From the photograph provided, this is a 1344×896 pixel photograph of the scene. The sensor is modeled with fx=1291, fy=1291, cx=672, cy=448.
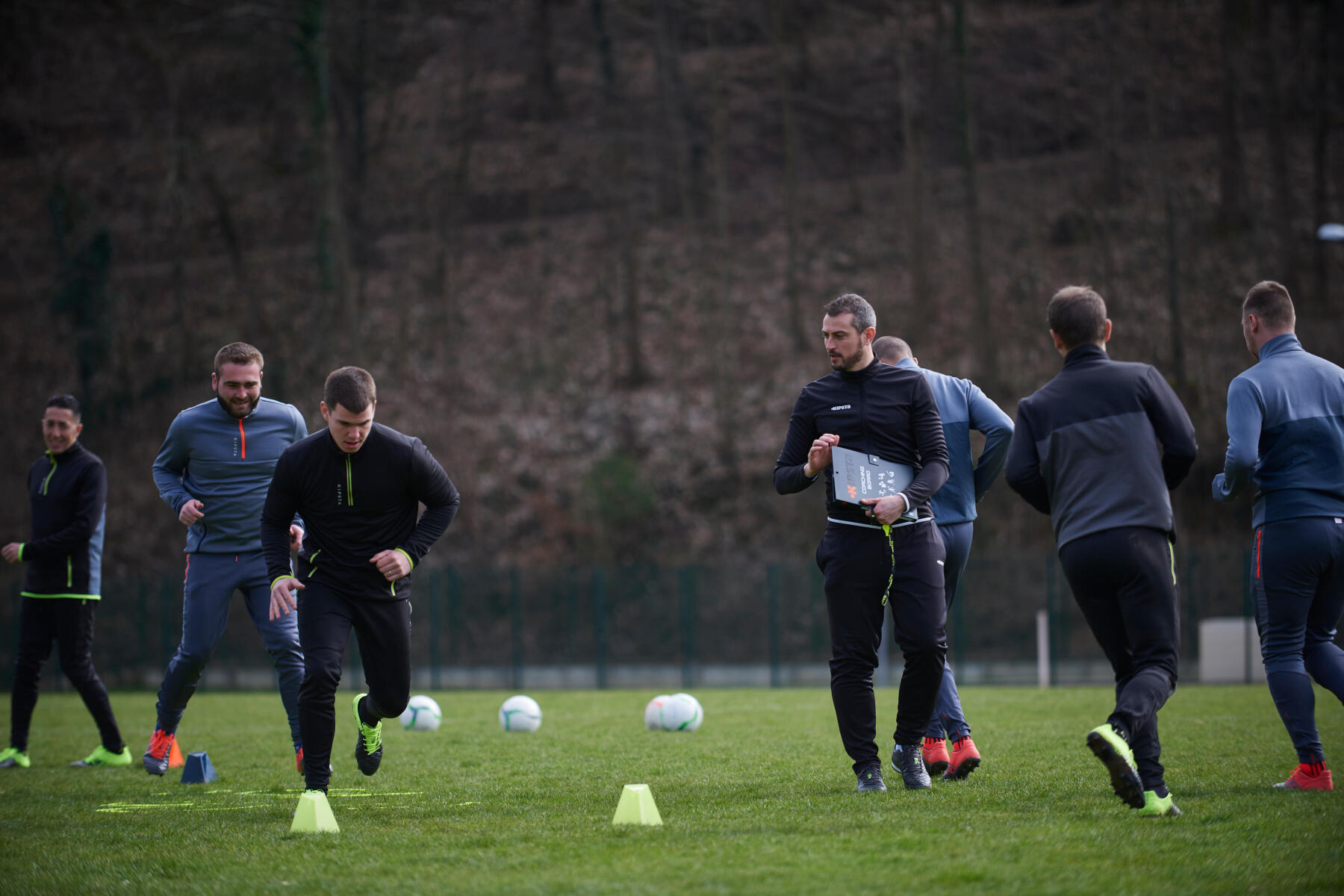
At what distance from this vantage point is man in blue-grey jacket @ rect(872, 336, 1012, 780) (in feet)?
22.0

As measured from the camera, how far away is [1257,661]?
1703cm

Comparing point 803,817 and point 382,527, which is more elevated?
point 382,527

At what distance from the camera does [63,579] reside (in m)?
8.56

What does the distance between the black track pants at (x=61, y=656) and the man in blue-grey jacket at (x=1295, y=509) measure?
6.93 m

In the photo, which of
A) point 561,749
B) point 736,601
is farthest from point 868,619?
point 736,601

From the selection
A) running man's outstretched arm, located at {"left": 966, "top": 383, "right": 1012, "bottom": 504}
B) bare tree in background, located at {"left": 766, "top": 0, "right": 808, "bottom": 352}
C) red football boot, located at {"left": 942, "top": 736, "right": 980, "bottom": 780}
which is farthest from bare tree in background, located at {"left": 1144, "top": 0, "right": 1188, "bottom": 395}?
red football boot, located at {"left": 942, "top": 736, "right": 980, "bottom": 780}

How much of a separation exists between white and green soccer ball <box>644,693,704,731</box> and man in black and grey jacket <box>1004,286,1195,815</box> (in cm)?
504

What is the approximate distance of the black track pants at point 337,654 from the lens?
565 centimetres

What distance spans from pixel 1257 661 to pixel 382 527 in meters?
14.5

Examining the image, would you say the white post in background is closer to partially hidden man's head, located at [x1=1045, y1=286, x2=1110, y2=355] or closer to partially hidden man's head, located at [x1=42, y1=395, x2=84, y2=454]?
partially hidden man's head, located at [x1=1045, y1=286, x2=1110, y2=355]

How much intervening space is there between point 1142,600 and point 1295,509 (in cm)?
125

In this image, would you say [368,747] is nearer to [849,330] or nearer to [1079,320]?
[849,330]

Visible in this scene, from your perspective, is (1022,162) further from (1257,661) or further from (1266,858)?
(1266,858)

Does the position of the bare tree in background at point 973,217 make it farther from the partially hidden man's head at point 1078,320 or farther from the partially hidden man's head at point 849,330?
the partially hidden man's head at point 1078,320
